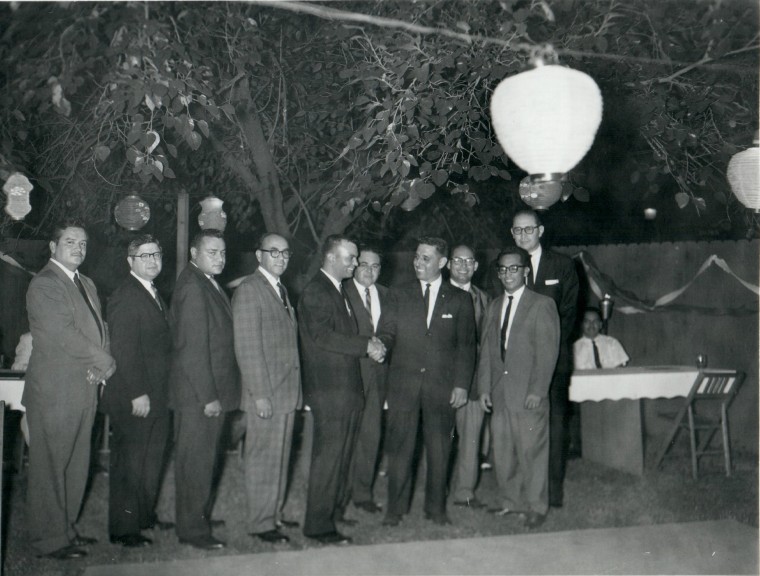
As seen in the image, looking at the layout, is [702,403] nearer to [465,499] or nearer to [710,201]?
[465,499]

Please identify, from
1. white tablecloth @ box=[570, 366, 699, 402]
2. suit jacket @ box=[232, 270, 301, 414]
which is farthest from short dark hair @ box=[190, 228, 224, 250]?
white tablecloth @ box=[570, 366, 699, 402]

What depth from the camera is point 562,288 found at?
6133 mm

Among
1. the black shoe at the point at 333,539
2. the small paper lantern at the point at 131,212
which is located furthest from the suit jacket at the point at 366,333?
the small paper lantern at the point at 131,212

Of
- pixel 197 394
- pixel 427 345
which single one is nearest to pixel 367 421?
pixel 427 345

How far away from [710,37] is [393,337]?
287cm

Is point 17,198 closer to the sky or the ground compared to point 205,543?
closer to the sky

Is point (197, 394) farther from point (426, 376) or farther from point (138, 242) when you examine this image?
point (426, 376)

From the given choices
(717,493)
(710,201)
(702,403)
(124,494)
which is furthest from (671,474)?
(710,201)

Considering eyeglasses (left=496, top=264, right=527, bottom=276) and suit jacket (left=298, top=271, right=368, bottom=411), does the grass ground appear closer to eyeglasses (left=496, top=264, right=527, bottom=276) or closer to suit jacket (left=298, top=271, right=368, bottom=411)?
suit jacket (left=298, top=271, right=368, bottom=411)

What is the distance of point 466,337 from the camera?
582 cm

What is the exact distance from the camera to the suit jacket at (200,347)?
16.8 feet

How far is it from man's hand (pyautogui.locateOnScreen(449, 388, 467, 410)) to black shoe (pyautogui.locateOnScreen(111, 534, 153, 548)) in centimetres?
230

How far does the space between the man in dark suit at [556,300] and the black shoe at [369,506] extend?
1378 millimetres

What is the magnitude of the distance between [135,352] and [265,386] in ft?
2.90
